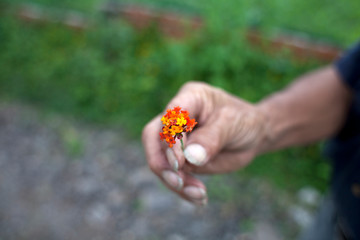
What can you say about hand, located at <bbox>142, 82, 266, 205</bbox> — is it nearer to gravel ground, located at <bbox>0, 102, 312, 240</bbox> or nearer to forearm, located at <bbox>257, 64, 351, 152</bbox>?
forearm, located at <bbox>257, 64, 351, 152</bbox>

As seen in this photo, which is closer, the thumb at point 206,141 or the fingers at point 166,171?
the thumb at point 206,141

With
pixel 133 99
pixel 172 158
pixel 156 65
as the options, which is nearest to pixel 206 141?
pixel 172 158

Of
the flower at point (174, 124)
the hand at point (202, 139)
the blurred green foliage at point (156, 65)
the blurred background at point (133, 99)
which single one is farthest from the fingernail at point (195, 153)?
the blurred green foliage at point (156, 65)

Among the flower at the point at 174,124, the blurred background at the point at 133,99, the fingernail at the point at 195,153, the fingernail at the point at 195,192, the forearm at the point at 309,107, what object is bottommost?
the fingernail at the point at 195,192

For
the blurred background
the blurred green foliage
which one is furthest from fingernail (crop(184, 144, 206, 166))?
the blurred green foliage

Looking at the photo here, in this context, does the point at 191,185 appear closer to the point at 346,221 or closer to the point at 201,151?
the point at 201,151

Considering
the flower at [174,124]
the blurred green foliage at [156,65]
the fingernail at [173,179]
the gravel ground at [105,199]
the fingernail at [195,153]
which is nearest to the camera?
the flower at [174,124]

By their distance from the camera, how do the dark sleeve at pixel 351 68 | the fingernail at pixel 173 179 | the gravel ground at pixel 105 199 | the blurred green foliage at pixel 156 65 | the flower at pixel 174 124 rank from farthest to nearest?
the blurred green foliage at pixel 156 65 < the gravel ground at pixel 105 199 < the dark sleeve at pixel 351 68 < the fingernail at pixel 173 179 < the flower at pixel 174 124

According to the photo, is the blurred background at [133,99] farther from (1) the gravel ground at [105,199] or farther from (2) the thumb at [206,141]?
(2) the thumb at [206,141]
